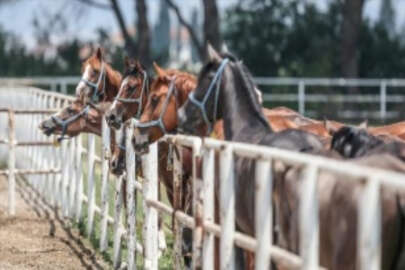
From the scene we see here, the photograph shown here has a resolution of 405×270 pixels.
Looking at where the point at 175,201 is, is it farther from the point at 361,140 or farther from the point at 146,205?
the point at 361,140

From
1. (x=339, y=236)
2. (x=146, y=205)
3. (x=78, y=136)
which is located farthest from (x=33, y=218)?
(x=339, y=236)

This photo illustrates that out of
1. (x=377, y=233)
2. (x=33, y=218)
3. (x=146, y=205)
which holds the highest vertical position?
(x=377, y=233)

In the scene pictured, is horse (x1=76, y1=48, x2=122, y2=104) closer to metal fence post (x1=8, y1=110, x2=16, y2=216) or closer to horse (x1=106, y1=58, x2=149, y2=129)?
horse (x1=106, y1=58, x2=149, y2=129)

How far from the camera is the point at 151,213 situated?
24.6ft

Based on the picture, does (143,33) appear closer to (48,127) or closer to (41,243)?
(48,127)

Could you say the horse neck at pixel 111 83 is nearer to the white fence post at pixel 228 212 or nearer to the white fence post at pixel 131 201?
the white fence post at pixel 131 201

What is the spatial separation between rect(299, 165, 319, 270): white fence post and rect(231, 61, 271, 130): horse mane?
6.72 feet

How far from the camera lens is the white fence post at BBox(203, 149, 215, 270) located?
5695 mm

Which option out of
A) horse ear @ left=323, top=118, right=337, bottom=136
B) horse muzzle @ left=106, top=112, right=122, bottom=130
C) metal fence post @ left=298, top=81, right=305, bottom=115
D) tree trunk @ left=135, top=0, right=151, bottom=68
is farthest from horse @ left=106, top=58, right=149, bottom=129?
tree trunk @ left=135, top=0, right=151, bottom=68

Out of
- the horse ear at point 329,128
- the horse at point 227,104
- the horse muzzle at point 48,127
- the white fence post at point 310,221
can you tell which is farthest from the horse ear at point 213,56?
the horse muzzle at point 48,127

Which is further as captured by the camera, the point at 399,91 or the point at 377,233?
the point at 399,91

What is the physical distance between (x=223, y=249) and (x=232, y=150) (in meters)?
0.57

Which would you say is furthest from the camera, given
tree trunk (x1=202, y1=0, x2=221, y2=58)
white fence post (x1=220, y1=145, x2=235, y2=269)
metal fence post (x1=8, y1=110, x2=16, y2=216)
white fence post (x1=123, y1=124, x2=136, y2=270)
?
tree trunk (x1=202, y1=0, x2=221, y2=58)

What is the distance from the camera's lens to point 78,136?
1146cm
